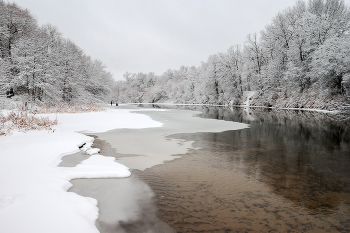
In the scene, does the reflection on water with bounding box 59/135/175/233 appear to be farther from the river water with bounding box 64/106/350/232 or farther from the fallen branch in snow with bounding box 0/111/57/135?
the fallen branch in snow with bounding box 0/111/57/135

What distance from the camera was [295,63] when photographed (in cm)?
3178

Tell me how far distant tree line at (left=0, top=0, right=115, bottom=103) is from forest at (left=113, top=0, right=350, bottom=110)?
104 feet

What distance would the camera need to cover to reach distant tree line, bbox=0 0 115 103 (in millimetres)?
20891

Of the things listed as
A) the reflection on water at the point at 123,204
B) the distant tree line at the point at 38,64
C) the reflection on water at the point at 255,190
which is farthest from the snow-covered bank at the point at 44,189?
the distant tree line at the point at 38,64

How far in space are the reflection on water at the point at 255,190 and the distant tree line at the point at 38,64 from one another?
834 inches

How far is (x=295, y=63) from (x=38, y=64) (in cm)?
3673

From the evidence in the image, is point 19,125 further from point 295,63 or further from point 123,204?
point 295,63

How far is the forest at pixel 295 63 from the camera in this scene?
949 inches

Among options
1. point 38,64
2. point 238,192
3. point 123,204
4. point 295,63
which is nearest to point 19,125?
point 123,204

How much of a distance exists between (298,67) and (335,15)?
37.0 feet

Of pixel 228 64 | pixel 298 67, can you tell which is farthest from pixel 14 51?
pixel 228 64

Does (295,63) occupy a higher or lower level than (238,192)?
higher

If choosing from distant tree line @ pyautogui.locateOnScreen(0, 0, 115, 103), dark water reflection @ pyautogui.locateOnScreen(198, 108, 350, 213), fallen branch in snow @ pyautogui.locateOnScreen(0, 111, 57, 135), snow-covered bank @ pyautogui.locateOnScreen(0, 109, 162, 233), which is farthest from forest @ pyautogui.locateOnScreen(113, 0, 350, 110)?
distant tree line @ pyautogui.locateOnScreen(0, 0, 115, 103)

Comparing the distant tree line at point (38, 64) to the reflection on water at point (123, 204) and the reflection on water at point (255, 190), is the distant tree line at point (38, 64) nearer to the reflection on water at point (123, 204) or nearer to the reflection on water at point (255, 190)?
the reflection on water at point (123, 204)
